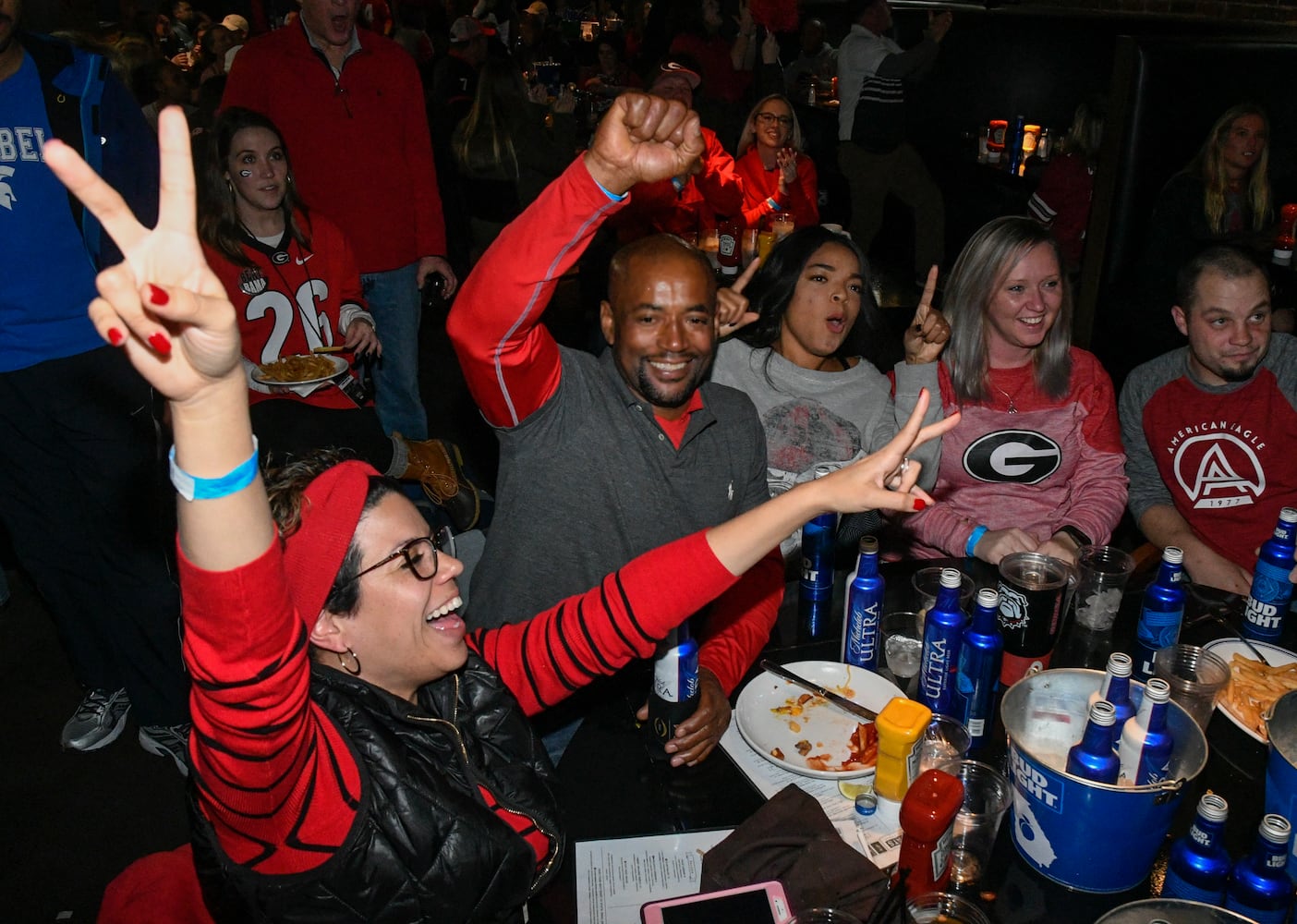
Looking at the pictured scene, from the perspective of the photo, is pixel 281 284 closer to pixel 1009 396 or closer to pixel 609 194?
pixel 609 194

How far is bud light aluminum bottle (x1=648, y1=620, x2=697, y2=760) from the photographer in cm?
162

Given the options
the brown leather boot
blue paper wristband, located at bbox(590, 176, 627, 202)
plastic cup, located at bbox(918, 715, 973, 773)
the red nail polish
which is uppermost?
blue paper wristband, located at bbox(590, 176, 627, 202)

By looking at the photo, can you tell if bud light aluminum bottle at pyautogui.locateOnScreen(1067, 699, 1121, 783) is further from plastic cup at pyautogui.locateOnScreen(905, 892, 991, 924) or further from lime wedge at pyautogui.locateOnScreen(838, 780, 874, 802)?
lime wedge at pyautogui.locateOnScreen(838, 780, 874, 802)

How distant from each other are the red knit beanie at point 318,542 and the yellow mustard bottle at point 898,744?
862 mm

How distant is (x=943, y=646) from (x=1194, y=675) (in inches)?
19.0

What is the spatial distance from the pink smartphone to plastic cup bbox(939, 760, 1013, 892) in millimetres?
297

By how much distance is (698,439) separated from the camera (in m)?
2.15

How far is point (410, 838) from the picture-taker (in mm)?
1300

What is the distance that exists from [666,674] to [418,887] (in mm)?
519

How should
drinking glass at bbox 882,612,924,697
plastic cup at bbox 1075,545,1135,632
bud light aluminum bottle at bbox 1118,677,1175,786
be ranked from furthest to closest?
plastic cup at bbox 1075,545,1135,632 → drinking glass at bbox 882,612,924,697 → bud light aluminum bottle at bbox 1118,677,1175,786

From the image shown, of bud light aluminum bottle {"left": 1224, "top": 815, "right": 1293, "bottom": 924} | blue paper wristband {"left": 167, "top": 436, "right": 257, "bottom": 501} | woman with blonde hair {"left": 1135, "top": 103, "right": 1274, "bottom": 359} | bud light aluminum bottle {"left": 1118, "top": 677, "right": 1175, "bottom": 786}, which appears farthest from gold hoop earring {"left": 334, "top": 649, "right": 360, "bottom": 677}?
woman with blonde hair {"left": 1135, "top": 103, "right": 1274, "bottom": 359}

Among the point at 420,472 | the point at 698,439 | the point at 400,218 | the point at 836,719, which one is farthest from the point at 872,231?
the point at 836,719

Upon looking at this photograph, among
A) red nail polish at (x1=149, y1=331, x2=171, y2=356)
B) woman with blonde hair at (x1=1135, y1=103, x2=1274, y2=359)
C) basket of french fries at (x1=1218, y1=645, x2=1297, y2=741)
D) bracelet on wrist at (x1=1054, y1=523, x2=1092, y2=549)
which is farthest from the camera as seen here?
woman with blonde hair at (x1=1135, y1=103, x2=1274, y2=359)

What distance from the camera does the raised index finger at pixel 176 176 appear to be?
92 cm
